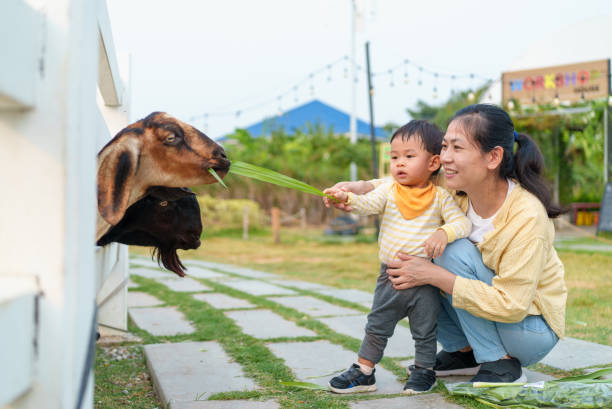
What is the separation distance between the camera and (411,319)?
2.29 metres

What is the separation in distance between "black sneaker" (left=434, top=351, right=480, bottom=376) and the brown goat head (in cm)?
130

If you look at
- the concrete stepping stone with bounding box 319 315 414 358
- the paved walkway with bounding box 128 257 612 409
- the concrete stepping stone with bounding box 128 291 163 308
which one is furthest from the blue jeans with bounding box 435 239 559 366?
the concrete stepping stone with bounding box 128 291 163 308

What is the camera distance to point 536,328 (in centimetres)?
218

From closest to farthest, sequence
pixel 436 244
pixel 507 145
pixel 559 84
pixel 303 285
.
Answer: pixel 436 244 → pixel 507 145 → pixel 303 285 → pixel 559 84

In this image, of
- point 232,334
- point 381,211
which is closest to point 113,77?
point 381,211

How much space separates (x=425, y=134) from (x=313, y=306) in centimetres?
217

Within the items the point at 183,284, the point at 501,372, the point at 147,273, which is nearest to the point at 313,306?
the point at 183,284

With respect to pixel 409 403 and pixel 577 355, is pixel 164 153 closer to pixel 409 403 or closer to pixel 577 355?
pixel 409 403

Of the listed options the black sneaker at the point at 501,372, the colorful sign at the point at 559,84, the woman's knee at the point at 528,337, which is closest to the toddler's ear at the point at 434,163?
the woman's knee at the point at 528,337

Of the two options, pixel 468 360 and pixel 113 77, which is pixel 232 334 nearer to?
pixel 468 360

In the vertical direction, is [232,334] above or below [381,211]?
below

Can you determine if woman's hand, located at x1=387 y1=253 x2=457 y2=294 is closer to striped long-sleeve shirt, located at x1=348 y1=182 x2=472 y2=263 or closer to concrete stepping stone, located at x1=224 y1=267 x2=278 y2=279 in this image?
striped long-sleeve shirt, located at x1=348 y1=182 x2=472 y2=263

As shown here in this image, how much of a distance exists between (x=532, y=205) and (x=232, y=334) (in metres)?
1.79

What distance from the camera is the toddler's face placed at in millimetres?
2332
